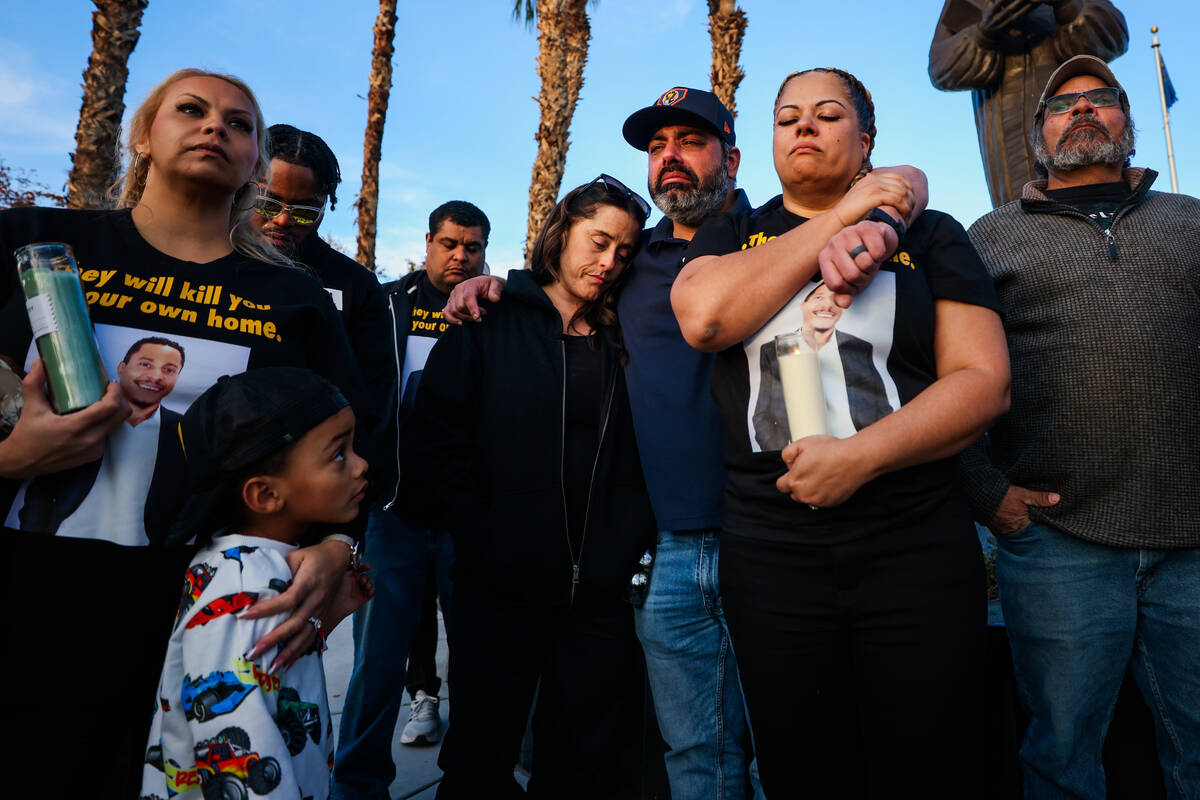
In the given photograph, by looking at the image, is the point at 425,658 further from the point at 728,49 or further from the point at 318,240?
the point at 728,49

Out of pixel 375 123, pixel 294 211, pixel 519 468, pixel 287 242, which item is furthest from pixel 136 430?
pixel 375 123

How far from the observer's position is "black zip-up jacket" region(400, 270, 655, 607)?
2.30 metres

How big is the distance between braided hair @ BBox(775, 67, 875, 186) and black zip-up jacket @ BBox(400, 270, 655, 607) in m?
0.93

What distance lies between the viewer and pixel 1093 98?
253 cm

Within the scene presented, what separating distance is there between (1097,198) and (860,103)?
1.01m

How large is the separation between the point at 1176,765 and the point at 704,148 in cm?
241

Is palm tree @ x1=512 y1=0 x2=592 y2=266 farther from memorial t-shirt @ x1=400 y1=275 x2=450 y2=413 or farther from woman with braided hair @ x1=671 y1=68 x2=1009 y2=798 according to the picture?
woman with braided hair @ x1=671 y1=68 x2=1009 y2=798

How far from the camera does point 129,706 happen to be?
1605mm

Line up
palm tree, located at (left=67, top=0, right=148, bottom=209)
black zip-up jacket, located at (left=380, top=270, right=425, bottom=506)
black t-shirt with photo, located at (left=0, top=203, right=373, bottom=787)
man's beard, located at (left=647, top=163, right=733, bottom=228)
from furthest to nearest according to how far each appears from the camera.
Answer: palm tree, located at (left=67, top=0, right=148, bottom=209)
black zip-up jacket, located at (left=380, top=270, right=425, bottom=506)
man's beard, located at (left=647, top=163, right=733, bottom=228)
black t-shirt with photo, located at (left=0, top=203, right=373, bottom=787)

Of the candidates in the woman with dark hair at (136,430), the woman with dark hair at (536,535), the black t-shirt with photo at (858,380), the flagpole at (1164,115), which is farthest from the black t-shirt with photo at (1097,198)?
the flagpole at (1164,115)

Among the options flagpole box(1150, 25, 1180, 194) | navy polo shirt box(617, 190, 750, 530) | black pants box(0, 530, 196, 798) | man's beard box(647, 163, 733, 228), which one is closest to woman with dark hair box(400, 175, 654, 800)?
navy polo shirt box(617, 190, 750, 530)

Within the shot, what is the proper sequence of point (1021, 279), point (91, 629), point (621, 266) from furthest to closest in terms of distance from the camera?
point (621, 266) < point (1021, 279) < point (91, 629)

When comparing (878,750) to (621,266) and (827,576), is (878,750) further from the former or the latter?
(621,266)

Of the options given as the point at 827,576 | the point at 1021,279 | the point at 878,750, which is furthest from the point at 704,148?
the point at 878,750
